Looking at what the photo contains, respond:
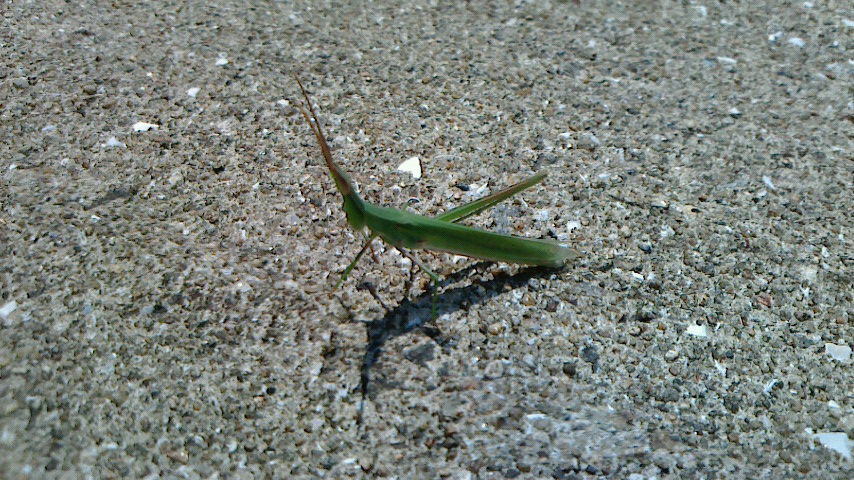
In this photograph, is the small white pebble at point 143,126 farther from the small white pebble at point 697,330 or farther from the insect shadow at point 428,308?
the small white pebble at point 697,330

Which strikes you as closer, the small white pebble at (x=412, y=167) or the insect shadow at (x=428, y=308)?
the insect shadow at (x=428, y=308)

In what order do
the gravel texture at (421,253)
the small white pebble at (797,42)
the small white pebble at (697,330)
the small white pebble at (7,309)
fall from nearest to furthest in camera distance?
the gravel texture at (421,253)
the small white pebble at (7,309)
the small white pebble at (697,330)
the small white pebble at (797,42)

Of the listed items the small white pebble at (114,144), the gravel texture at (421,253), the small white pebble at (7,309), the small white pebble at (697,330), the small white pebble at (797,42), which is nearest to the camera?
the gravel texture at (421,253)

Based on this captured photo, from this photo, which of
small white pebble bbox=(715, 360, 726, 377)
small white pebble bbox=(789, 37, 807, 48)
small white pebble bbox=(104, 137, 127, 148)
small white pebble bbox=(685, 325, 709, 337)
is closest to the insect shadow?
small white pebble bbox=(685, 325, 709, 337)

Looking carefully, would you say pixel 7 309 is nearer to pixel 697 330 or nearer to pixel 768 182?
pixel 697 330

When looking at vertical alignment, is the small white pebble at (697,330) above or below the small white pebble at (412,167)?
below

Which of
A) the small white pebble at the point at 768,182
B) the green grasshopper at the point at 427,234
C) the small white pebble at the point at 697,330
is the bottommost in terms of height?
the small white pebble at the point at 697,330

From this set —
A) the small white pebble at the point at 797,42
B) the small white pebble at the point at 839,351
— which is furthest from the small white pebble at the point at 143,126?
the small white pebble at the point at 797,42

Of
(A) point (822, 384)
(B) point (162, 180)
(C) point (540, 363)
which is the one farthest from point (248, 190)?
(A) point (822, 384)

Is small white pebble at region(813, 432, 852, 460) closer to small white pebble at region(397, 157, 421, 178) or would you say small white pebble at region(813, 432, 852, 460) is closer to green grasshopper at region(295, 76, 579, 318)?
green grasshopper at region(295, 76, 579, 318)
